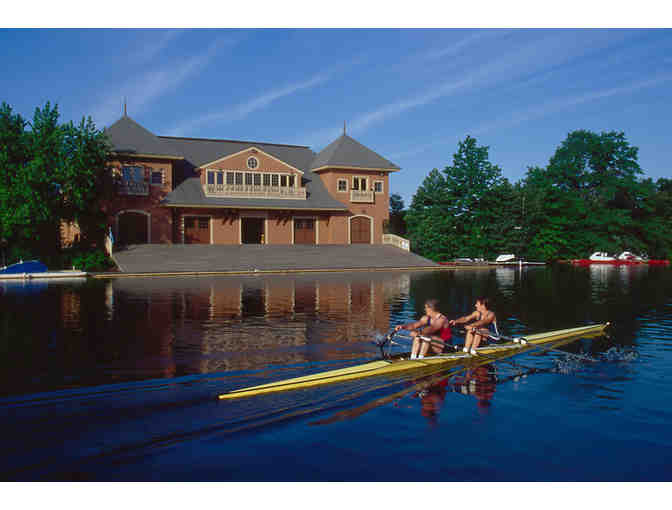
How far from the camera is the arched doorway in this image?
41406 mm

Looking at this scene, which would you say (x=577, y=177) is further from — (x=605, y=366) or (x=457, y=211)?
(x=605, y=366)

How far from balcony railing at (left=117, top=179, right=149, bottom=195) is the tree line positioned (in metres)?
26.2

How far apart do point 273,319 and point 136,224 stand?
28.9 m

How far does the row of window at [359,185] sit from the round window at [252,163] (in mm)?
8071

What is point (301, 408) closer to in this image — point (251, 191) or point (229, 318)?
point (229, 318)

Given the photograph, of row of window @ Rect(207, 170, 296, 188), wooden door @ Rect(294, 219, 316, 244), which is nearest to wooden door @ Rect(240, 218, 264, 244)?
wooden door @ Rect(294, 219, 316, 244)

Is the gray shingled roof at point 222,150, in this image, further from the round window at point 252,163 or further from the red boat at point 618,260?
the red boat at point 618,260

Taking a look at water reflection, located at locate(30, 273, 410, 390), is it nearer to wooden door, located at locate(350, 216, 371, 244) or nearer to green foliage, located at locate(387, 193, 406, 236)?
wooden door, located at locate(350, 216, 371, 244)

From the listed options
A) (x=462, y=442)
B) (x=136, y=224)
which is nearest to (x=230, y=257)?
(x=136, y=224)

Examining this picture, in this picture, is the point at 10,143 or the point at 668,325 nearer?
the point at 668,325

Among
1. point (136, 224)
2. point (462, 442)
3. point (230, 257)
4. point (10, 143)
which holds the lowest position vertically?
point (462, 442)

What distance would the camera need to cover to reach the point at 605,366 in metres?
11.4

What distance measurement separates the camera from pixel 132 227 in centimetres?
4184

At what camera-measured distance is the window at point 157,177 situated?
42906 mm
